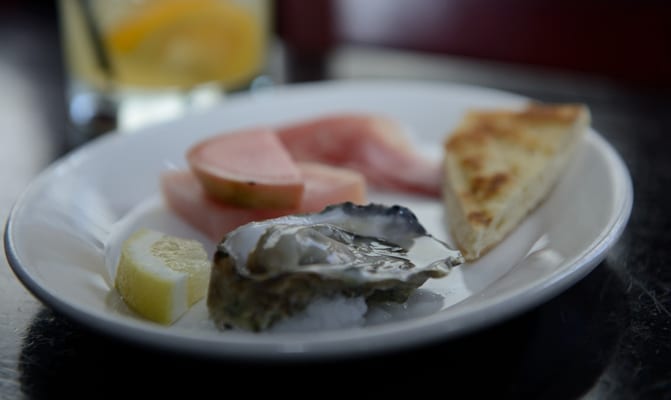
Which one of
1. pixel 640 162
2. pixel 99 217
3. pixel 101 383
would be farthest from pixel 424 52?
pixel 101 383

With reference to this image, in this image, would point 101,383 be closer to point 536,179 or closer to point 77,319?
point 77,319

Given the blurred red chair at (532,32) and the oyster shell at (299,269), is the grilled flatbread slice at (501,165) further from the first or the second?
the blurred red chair at (532,32)

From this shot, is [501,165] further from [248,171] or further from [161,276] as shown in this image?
[161,276]

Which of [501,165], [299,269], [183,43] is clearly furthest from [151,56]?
[299,269]

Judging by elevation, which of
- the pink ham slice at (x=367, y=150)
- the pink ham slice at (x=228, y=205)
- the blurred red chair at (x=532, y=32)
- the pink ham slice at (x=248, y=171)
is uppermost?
the pink ham slice at (x=248, y=171)

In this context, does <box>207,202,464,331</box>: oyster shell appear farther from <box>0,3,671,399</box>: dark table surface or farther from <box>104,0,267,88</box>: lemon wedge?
<box>104,0,267,88</box>: lemon wedge

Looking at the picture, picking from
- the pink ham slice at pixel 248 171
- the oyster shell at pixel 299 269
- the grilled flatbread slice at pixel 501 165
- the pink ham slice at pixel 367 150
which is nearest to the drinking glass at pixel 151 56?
the pink ham slice at pixel 367 150
